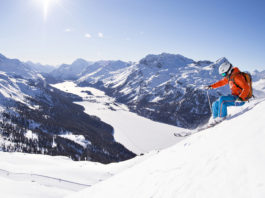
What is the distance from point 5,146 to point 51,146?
39.0 metres

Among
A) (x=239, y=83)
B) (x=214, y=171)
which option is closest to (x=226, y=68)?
(x=239, y=83)

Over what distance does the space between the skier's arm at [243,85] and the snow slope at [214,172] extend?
2.21m

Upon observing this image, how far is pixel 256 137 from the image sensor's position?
8.32 metres

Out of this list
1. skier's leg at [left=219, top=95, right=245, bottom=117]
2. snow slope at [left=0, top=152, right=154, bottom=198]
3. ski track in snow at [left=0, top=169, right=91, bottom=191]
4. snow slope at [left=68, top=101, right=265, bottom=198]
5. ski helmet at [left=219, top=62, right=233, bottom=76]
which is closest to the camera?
snow slope at [left=68, top=101, right=265, bottom=198]

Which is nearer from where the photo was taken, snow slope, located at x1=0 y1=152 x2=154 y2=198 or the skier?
the skier

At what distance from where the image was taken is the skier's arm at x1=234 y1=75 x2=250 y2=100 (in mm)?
13320

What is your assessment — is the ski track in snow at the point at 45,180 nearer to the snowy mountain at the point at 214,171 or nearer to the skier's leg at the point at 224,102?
the snowy mountain at the point at 214,171

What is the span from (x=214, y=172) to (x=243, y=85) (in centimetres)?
841

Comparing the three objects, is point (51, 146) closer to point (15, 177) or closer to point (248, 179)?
point (15, 177)

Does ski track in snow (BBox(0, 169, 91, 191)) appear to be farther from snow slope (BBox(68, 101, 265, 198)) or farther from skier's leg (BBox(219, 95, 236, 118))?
skier's leg (BBox(219, 95, 236, 118))

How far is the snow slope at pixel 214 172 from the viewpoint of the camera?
6.40 m

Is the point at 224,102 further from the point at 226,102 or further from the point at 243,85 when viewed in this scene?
the point at 243,85

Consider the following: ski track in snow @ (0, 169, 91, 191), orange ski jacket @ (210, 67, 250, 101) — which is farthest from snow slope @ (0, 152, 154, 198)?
orange ski jacket @ (210, 67, 250, 101)

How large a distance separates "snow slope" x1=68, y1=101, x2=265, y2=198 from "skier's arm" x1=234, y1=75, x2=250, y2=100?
7.25 ft
